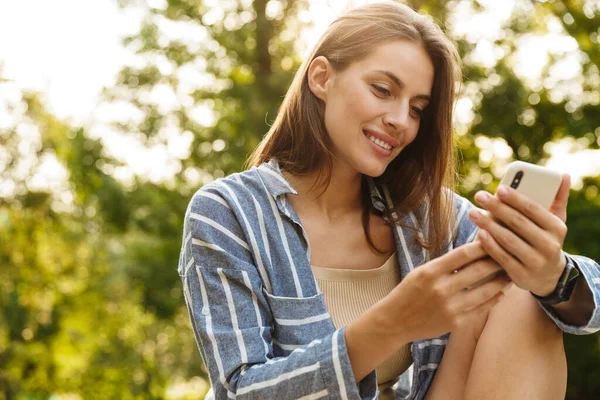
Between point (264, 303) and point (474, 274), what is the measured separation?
1.97 ft

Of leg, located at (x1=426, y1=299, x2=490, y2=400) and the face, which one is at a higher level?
the face

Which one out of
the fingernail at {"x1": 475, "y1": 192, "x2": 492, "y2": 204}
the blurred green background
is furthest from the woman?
the blurred green background

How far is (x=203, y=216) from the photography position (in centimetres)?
171

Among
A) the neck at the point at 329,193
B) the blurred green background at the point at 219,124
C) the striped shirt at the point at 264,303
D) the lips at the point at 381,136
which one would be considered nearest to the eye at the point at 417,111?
the lips at the point at 381,136

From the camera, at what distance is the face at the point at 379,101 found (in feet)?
6.08

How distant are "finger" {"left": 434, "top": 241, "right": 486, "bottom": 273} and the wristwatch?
1.31 feet

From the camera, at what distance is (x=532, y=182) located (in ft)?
4.34

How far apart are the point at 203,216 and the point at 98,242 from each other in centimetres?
949

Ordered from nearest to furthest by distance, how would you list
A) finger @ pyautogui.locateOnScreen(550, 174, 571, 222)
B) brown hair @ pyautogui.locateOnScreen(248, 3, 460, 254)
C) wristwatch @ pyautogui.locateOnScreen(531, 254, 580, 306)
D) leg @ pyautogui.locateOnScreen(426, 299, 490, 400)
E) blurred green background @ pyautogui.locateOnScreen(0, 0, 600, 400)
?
finger @ pyautogui.locateOnScreen(550, 174, 571, 222), wristwatch @ pyautogui.locateOnScreen(531, 254, 580, 306), leg @ pyautogui.locateOnScreen(426, 299, 490, 400), brown hair @ pyautogui.locateOnScreen(248, 3, 460, 254), blurred green background @ pyautogui.locateOnScreen(0, 0, 600, 400)

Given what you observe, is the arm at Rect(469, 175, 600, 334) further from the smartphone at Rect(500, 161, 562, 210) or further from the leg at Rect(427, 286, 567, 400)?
the leg at Rect(427, 286, 567, 400)

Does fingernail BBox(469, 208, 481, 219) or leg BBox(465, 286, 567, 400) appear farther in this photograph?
leg BBox(465, 286, 567, 400)

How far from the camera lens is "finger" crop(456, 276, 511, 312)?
128 cm

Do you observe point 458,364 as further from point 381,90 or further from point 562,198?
point 381,90

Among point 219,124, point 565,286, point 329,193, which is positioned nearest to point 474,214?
point 565,286
